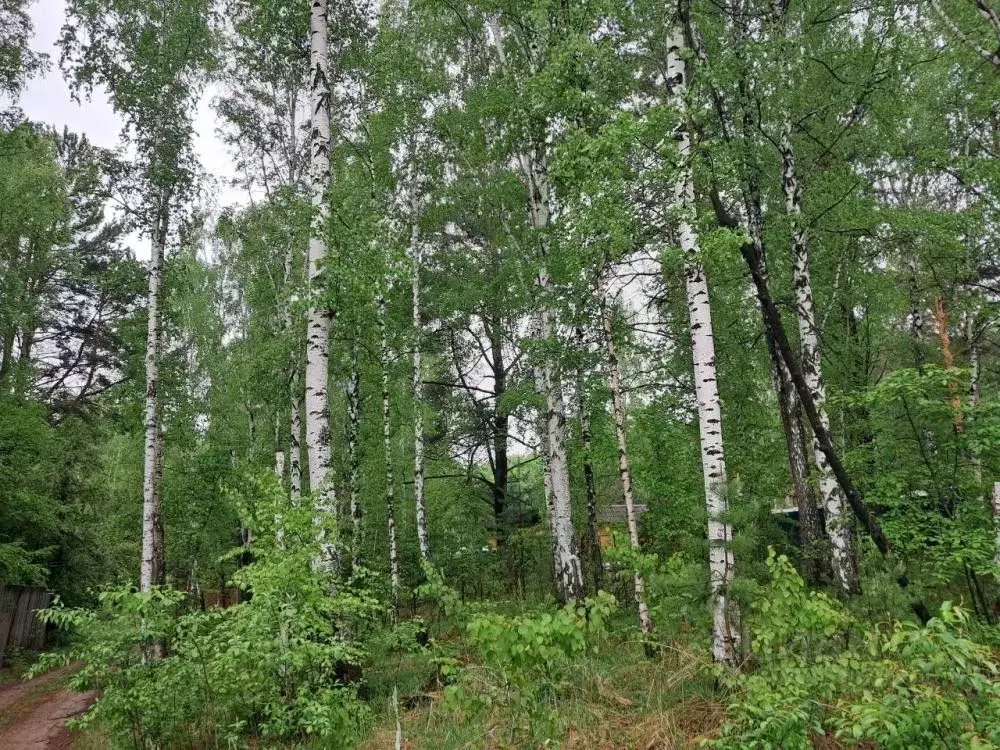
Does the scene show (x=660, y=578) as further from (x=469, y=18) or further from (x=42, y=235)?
(x=42, y=235)

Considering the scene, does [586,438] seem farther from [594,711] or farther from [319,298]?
[594,711]

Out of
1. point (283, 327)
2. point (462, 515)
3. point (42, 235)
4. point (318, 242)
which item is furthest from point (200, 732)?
point (42, 235)

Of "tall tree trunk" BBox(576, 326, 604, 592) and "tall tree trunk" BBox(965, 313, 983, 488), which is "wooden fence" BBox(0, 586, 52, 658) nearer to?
"tall tree trunk" BBox(576, 326, 604, 592)

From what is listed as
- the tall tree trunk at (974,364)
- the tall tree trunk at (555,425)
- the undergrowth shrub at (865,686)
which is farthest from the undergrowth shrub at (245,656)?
the tall tree trunk at (974,364)

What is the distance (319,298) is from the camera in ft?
25.0

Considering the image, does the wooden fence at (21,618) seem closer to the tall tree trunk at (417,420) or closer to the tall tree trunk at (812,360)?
the tall tree trunk at (417,420)

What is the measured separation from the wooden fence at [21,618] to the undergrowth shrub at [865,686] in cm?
1852

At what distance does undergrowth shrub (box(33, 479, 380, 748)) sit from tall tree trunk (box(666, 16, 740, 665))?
336 centimetres

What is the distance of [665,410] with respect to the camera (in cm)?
1179

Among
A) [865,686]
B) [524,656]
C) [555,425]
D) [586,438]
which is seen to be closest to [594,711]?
[524,656]

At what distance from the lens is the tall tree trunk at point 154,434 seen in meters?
11.8

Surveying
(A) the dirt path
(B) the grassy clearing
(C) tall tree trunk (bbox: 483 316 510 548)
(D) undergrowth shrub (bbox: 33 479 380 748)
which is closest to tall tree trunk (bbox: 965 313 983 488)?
(B) the grassy clearing

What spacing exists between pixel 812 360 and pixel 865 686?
19.5 feet

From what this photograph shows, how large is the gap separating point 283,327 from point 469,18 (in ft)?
26.2
